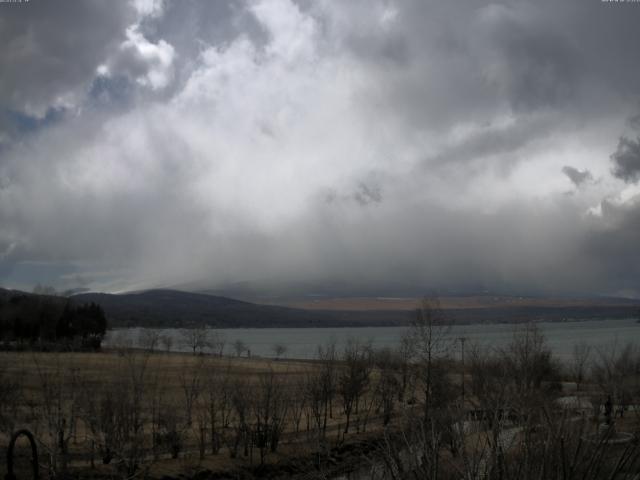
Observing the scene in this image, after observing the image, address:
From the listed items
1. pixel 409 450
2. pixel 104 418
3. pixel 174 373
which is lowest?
pixel 174 373

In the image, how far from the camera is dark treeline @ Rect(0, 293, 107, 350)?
130750 millimetres

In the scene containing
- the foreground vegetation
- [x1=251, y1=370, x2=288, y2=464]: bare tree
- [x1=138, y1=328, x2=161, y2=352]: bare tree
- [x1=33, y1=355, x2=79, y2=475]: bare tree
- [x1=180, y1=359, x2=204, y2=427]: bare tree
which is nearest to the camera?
the foreground vegetation

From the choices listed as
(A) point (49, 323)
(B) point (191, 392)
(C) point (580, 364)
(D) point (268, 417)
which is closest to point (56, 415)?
Result: (B) point (191, 392)

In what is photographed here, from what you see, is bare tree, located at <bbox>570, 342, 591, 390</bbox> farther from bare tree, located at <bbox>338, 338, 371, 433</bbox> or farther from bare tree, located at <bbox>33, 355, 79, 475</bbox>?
bare tree, located at <bbox>33, 355, 79, 475</bbox>

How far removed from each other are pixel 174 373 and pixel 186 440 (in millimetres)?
51370

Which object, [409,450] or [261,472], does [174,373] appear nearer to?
[261,472]

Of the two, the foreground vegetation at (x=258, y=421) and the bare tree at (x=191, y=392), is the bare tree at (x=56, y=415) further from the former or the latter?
the bare tree at (x=191, y=392)

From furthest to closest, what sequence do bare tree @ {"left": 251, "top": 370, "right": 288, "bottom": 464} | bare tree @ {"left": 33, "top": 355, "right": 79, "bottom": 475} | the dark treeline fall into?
1. the dark treeline
2. bare tree @ {"left": 251, "top": 370, "right": 288, "bottom": 464}
3. bare tree @ {"left": 33, "top": 355, "right": 79, "bottom": 475}

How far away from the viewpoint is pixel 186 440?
40.1 metres

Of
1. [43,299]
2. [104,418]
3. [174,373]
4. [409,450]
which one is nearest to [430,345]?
[104,418]

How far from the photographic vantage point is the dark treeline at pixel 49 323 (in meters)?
131

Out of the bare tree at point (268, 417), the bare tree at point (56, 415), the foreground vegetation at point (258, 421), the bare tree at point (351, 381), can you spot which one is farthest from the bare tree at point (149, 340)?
the bare tree at point (56, 415)

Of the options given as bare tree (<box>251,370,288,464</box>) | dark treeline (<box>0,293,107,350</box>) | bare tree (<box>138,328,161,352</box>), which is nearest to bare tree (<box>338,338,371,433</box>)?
bare tree (<box>251,370,288,464</box>)

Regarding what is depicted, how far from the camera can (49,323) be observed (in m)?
137
